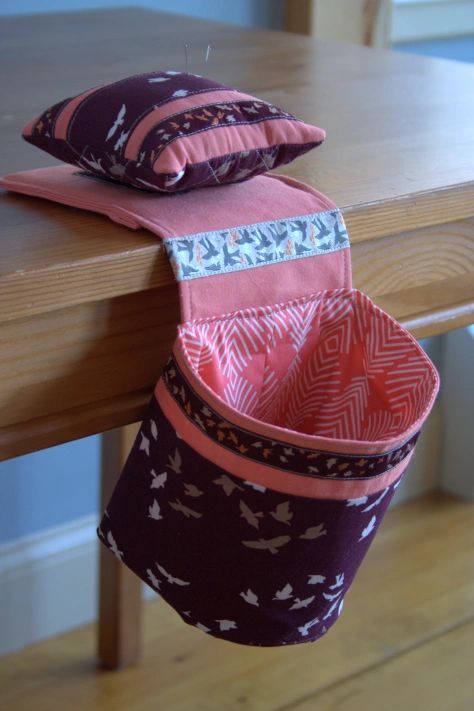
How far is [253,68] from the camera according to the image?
987 millimetres

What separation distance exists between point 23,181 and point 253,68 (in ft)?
1.42

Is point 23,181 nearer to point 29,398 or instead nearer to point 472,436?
point 29,398

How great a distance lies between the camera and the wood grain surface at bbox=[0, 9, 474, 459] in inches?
21.0

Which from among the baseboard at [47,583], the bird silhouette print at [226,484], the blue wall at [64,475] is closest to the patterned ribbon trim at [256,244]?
the bird silhouette print at [226,484]

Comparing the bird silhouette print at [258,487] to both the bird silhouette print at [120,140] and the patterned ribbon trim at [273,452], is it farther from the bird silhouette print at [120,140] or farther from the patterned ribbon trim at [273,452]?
the bird silhouette print at [120,140]

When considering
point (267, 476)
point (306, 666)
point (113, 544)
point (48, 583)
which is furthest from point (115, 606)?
point (267, 476)

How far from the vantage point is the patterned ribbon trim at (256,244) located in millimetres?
547

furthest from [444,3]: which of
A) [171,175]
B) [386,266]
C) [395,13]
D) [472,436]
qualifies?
[171,175]

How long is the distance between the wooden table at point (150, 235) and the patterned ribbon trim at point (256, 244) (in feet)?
0.04

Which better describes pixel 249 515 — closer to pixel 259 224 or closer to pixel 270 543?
pixel 270 543

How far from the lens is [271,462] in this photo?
1.73 ft

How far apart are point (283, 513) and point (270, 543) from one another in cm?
2

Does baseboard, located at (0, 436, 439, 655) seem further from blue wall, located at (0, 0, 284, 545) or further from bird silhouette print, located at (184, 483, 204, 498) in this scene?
bird silhouette print, located at (184, 483, 204, 498)

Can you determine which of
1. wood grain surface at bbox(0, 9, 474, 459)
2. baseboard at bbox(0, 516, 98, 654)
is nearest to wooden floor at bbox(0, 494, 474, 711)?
baseboard at bbox(0, 516, 98, 654)
